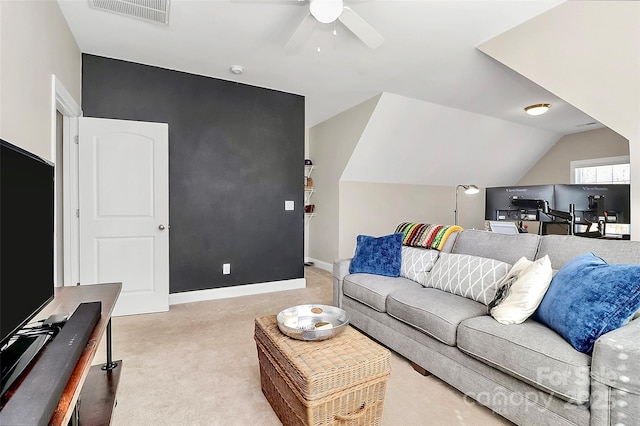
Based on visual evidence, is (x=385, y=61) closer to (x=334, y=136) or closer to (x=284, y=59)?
(x=284, y=59)

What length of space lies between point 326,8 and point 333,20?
11cm

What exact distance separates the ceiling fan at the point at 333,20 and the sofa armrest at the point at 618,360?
216 centimetres

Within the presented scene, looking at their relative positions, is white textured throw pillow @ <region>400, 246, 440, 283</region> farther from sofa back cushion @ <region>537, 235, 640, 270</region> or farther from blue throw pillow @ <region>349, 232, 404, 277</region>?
sofa back cushion @ <region>537, 235, 640, 270</region>

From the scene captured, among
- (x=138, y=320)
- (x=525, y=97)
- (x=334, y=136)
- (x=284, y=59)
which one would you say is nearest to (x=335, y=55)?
(x=284, y=59)

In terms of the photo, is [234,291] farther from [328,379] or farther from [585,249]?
[585,249]

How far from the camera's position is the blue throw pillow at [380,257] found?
289 cm

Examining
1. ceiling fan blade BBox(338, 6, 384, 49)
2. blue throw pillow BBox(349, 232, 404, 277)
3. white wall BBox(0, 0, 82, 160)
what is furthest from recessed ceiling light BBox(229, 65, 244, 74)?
blue throw pillow BBox(349, 232, 404, 277)

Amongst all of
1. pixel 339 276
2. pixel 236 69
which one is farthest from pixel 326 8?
pixel 339 276

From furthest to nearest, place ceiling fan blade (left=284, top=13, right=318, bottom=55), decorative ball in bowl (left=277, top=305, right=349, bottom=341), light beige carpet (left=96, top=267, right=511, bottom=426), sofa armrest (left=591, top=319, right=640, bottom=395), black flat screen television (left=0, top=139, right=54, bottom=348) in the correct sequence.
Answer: ceiling fan blade (left=284, top=13, right=318, bottom=55) → light beige carpet (left=96, top=267, right=511, bottom=426) → decorative ball in bowl (left=277, top=305, right=349, bottom=341) → sofa armrest (left=591, top=319, right=640, bottom=395) → black flat screen television (left=0, top=139, right=54, bottom=348)

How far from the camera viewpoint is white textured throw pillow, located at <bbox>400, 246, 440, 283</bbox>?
2.74 m

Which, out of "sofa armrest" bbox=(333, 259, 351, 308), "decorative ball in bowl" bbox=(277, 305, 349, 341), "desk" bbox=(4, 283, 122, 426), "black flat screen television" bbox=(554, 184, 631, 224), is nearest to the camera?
"desk" bbox=(4, 283, 122, 426)

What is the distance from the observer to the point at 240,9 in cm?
247

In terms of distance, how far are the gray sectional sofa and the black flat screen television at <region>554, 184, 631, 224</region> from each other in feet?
2.78

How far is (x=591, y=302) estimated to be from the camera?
146 cm
